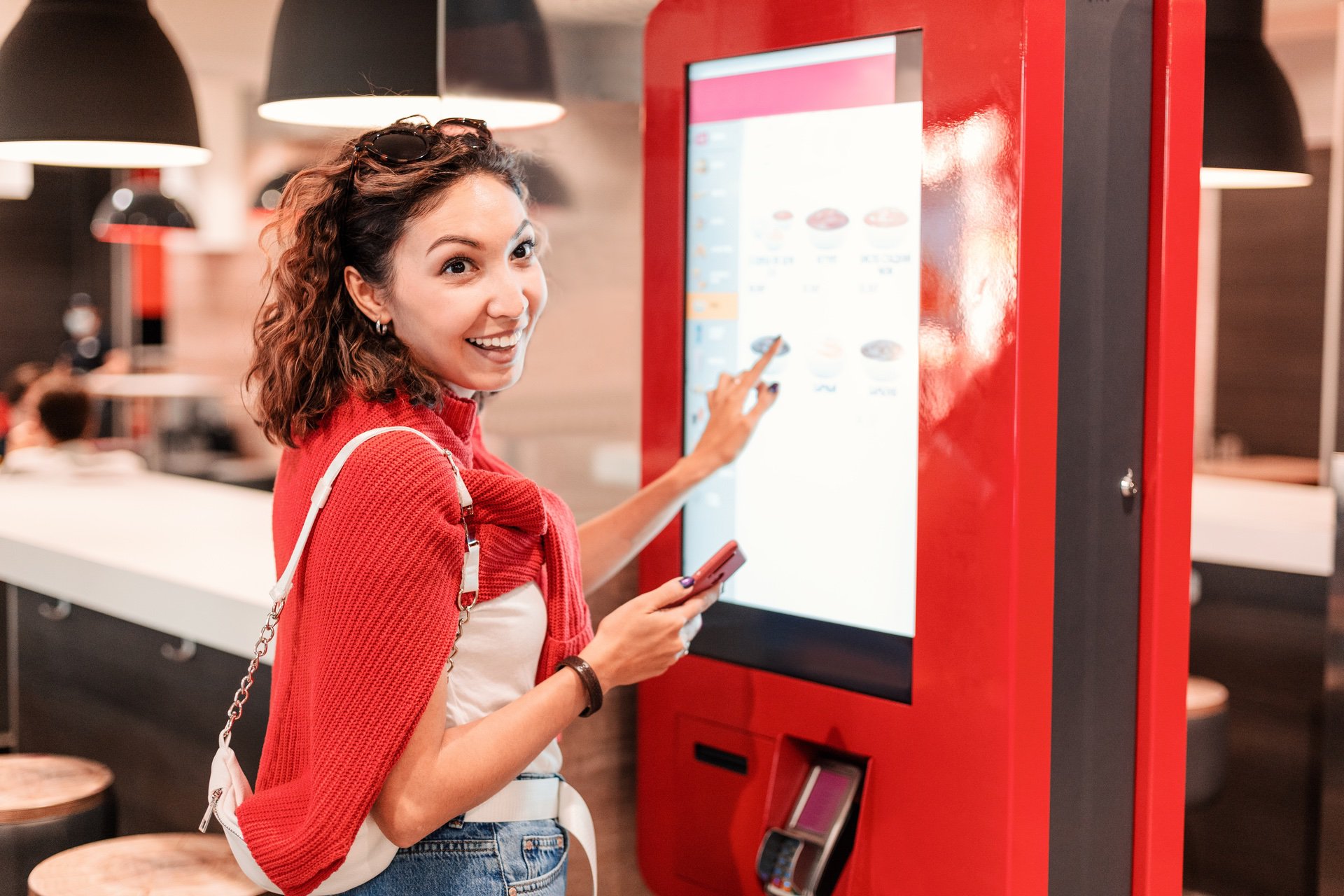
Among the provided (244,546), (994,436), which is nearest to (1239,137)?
(994,436)

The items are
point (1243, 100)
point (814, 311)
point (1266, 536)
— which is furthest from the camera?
point (1266, 536)

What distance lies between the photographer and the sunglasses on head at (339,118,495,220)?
51.0 inches

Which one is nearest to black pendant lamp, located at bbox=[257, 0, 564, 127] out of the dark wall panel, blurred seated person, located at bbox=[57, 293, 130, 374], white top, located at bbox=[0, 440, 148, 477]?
white top, located at bbox=[0, 440, 148, 477]

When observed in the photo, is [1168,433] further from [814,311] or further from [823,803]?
[823,803]

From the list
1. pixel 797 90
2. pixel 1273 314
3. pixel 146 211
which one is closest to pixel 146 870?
pixel 797 90

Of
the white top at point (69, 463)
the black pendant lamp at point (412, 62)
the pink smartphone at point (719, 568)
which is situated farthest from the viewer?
the white top at point (69, 463)

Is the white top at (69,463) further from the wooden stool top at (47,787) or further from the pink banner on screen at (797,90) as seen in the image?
the pink banner on screen at (797,90)

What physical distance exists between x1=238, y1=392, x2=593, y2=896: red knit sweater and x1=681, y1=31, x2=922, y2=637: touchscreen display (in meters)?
0.39

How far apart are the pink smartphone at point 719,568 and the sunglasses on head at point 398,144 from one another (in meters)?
0.53

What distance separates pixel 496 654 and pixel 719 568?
0.90 ft

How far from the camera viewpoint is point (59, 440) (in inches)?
184

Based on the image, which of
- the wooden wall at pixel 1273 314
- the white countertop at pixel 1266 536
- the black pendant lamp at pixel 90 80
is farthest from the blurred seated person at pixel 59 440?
the wooden wall at pixel 1273 314

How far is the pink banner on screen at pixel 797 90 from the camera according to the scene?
4.64 ft

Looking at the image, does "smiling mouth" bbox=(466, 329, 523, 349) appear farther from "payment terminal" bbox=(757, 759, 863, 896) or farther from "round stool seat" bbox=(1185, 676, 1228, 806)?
"round stool seat" bbox=(1185, 676, 1228, 806)
